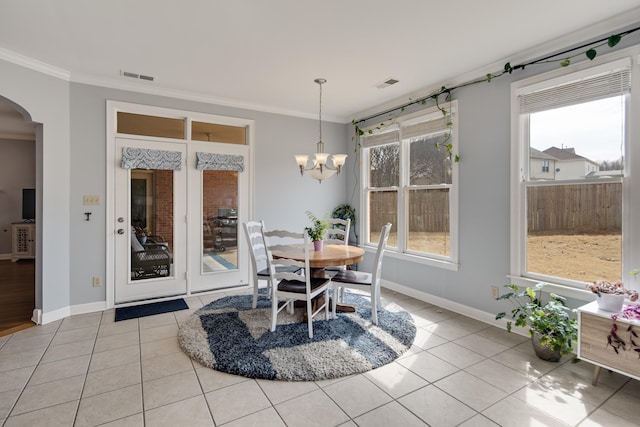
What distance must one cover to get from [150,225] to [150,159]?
0.81 metres

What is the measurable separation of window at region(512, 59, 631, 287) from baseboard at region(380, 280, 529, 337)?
1.76 feet

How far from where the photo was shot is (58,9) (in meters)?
2.34

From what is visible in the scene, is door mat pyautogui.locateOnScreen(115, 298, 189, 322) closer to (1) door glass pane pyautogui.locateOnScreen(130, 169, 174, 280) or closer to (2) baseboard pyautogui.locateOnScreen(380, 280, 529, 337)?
(1) door glass pane pyautogui.locateOnScreen(130, 169, 174, 280)

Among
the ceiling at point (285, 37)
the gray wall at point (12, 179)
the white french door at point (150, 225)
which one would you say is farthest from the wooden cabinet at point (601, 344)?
the gray wall at point (12, 179)

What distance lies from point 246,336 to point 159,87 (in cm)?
309

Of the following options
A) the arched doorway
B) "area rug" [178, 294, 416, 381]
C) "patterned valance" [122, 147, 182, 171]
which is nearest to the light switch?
"patterned valance" [122, 147, 182, 171]

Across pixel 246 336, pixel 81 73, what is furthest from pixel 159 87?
pixel 246 336

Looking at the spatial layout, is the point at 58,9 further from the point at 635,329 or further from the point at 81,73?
the point at 635,329

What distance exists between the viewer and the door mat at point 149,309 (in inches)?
141

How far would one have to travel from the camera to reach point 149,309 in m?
3.79

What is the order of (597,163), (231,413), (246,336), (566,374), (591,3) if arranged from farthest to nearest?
(246,336) → (597,163) → (566,374) → (591,3) → (231,413)

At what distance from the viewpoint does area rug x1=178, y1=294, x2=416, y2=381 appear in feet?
8.03

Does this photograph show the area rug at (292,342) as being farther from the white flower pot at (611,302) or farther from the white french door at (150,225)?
the white flower pot at (611,302)

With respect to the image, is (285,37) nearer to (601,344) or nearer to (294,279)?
(294,279)
